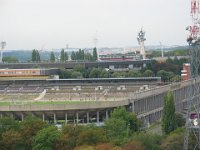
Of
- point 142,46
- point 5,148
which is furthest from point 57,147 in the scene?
point 142,46

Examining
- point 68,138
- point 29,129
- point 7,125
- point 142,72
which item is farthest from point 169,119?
point 142,72

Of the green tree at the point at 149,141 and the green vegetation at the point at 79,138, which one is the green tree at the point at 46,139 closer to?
the green vegetation at the point at 79,138

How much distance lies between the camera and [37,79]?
4984 centimetres

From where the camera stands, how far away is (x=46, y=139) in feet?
Result: 77.9

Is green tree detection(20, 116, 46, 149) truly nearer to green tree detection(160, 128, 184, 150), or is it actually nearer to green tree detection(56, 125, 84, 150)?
green tree detection(56, 125, 84, 150)

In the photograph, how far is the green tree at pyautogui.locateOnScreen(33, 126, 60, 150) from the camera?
23.6 meters

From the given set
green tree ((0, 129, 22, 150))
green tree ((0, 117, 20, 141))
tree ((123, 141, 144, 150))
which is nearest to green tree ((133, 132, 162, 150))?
tree ((123, 141, 144, 150))

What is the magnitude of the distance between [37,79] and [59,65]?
77.5 feet

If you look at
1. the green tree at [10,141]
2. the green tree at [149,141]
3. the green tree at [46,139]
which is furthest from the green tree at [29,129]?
the green tree at [149,141]

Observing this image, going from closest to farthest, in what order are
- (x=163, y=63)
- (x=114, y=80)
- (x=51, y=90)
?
(x=51, y=90)
(x=114, y=80)
(x=163, y=63)

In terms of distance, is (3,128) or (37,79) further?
(37,79)

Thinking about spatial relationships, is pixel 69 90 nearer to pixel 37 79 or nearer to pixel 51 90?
pixel 51 90

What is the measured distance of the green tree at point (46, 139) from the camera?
23.6m

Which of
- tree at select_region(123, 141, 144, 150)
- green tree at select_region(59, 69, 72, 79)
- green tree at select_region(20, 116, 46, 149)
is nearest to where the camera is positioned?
tree at select_region(123, 141, 144, 150)
